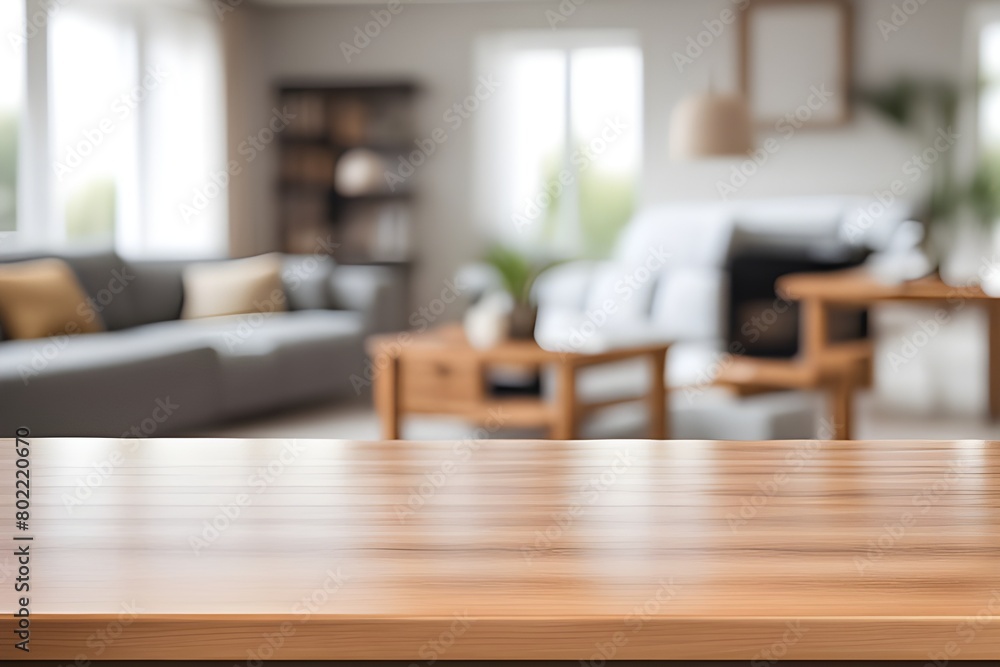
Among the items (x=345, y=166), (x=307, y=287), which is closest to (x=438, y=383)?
(x=307, y=287)

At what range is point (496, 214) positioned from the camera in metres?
8.55

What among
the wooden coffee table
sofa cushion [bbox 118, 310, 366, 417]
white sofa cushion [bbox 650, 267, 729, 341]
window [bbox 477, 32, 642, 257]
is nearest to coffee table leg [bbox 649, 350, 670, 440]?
the wooden coffee table

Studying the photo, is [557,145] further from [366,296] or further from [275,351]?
[275,351]

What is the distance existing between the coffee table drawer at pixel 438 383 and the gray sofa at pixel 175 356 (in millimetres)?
1110

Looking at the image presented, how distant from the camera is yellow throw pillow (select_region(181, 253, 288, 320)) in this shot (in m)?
5.55

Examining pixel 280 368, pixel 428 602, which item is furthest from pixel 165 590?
pixel 280 368

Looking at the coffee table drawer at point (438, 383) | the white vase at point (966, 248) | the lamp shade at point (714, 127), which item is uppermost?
the lamp shade at point (714, 127)

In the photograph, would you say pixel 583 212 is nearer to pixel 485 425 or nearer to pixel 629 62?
pixel 629 62

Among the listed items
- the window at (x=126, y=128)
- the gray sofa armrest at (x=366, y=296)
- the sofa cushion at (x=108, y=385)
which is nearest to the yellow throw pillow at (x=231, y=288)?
the gray sofa armrest at (x=366, y=296)

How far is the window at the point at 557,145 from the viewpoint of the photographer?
8383mm

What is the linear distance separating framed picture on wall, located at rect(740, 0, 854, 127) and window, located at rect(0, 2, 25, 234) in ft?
15.4

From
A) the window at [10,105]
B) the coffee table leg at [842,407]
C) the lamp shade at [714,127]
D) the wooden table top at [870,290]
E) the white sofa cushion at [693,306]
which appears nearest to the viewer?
the coffee table leg at [842,407]

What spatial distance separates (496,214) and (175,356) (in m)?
4.26

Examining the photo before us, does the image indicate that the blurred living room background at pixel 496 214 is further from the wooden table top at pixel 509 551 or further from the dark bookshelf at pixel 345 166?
the wooden table top at pixel 509 551
